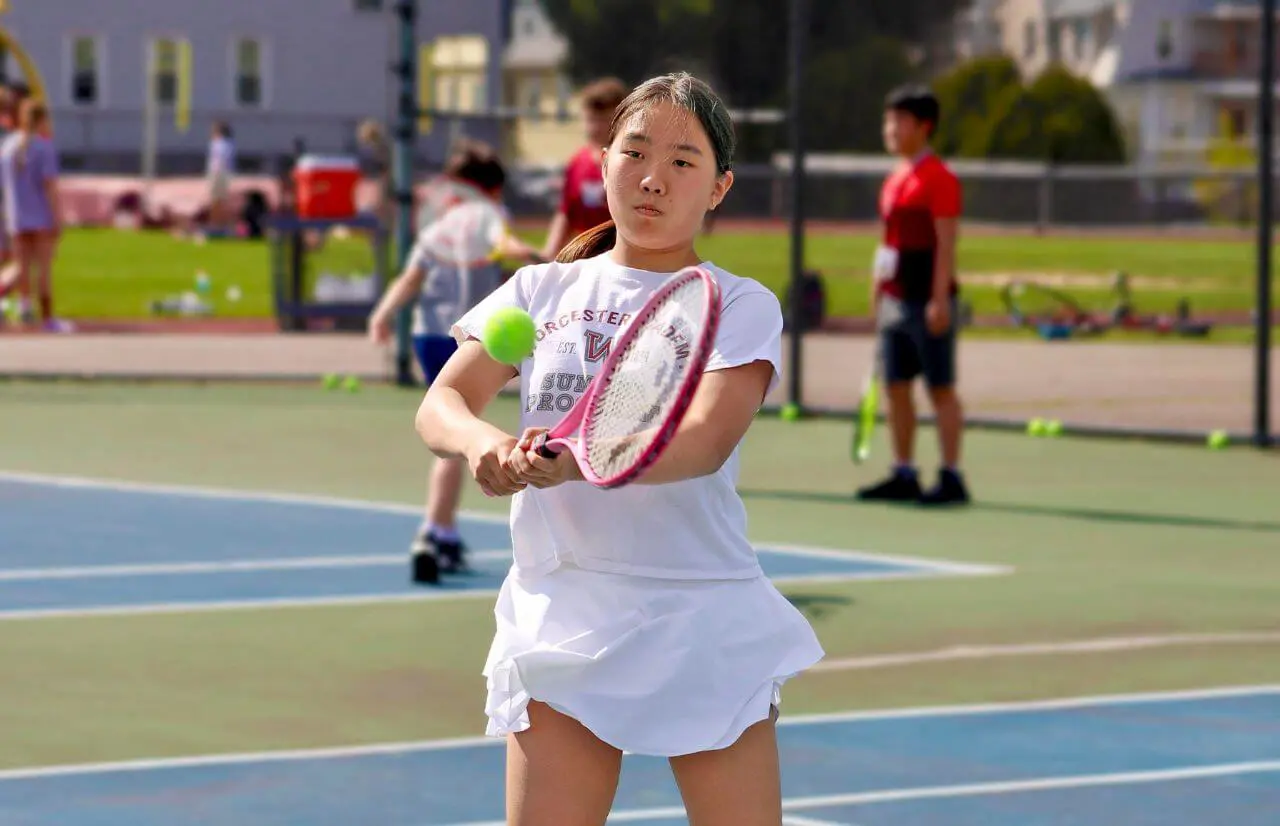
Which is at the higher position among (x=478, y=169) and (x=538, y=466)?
(x=478, y=169)

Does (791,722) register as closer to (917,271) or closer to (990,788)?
(990,788)

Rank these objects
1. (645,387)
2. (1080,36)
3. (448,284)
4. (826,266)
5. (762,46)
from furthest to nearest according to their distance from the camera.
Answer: (1080,36) → (762,46) → (826,266) → (448,284) → (645,387)

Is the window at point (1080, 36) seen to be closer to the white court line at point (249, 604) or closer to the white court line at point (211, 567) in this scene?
the white court line at point (211, 567)

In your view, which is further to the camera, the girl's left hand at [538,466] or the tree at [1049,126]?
the tree at [1049,126]

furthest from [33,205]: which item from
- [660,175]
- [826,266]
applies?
[826,266]

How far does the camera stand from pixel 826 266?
3703 cm

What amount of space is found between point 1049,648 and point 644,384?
4.82m

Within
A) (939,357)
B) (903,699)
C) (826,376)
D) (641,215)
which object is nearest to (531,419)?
(641,215)

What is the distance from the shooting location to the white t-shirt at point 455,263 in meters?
9.51

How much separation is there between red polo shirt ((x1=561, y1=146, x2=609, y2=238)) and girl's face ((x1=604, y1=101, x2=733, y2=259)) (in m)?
6.77

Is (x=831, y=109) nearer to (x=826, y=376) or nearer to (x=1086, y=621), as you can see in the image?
(x=826, y=376)

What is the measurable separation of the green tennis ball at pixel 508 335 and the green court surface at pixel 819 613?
10.0 ft

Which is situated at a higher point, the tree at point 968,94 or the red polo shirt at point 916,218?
the tree at point 968,94

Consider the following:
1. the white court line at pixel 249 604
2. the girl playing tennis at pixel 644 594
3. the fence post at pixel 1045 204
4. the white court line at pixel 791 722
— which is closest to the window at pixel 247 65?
the fence post at pixel 1045 204
